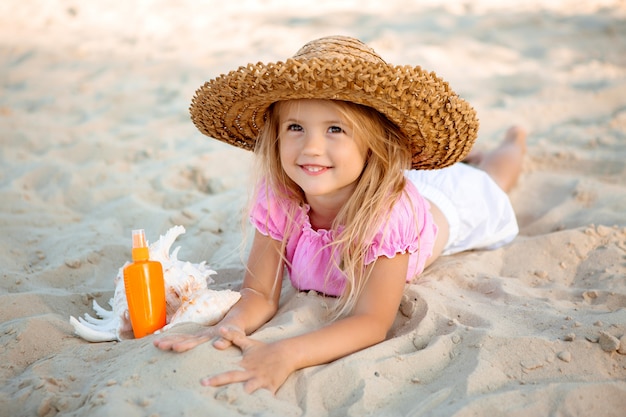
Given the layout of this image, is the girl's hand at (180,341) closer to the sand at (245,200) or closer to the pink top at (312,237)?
the sand at (245,200)

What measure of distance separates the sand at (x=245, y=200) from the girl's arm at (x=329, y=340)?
0.06 metres

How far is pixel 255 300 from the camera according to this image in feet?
8.45

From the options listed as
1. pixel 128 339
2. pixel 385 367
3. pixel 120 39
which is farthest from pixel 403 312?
pixel 120 39

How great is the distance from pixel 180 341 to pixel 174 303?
0.44m

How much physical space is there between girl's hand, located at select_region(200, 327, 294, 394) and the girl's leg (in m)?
2.49

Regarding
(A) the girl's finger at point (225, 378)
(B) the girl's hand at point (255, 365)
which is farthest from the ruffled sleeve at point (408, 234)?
(A) the girl's finger at point (225, 378)

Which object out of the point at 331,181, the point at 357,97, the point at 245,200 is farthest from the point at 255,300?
the point at 245,200

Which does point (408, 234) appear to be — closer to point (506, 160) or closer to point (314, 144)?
point (314, 144)

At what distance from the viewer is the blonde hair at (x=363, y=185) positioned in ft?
8.07

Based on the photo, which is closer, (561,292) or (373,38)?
(561,292)

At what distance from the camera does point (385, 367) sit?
213 cm

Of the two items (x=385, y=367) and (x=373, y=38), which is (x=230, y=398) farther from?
(x=373, y=38)

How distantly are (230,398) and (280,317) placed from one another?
0.66 metres

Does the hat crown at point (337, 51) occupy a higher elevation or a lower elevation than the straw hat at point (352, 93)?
higher
